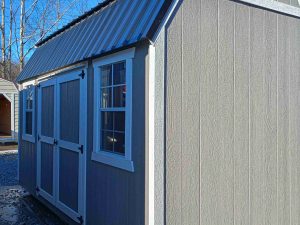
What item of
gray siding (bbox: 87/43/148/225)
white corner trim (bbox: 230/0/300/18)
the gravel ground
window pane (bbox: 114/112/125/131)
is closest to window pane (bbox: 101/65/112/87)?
gray siding (bbox: 87/43/148/225)

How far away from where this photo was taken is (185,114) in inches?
149

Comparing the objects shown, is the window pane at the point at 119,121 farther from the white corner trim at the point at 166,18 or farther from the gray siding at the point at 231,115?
the white corner trim at the point at 166,18

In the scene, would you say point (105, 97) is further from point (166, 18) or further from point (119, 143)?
point (166, 18)

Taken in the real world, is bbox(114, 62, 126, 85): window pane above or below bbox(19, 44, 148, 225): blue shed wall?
above

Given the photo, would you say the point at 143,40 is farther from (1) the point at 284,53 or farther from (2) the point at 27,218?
(2) the point at 27,218

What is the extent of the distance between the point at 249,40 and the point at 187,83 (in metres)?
1.10

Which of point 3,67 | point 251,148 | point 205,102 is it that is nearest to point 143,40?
point 205,102

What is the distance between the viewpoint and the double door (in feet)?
17.2

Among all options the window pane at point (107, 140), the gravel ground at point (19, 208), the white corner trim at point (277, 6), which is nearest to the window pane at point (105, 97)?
the window pane at point (107, 140)

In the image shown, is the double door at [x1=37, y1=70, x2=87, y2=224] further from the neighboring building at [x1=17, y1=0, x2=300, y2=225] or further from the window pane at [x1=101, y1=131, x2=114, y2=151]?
the window pane at [x1=101, y1=131, x2=114, y2=151]

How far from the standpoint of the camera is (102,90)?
468cm

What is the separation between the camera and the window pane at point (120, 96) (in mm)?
4150

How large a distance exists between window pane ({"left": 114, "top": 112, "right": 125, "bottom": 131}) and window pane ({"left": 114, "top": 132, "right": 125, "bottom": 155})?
0.22ft

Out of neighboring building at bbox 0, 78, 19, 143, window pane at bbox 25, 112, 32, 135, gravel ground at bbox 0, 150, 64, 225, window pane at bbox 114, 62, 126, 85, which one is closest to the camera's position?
window pane at bbox 114, 62, 126, 85
